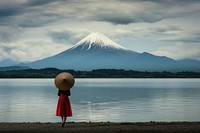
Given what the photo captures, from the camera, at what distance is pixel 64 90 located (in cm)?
1377

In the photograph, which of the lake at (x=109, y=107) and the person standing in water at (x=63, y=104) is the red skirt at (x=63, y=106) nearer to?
the person standing in water at (x=63, y=104)

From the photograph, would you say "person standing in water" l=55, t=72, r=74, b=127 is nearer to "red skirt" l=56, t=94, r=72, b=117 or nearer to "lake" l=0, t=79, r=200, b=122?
"red skirt" l=56, t=94, r=72, b=117

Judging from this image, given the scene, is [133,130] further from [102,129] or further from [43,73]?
[43,73]

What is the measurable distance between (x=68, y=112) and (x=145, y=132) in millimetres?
3028

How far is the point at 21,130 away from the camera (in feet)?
41.5

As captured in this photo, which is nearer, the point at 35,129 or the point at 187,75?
the point at 35,129

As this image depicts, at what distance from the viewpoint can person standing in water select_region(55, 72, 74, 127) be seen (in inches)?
535

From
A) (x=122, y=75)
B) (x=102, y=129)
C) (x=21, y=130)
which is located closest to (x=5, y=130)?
(x=21, y=130)

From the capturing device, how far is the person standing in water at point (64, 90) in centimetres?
1359

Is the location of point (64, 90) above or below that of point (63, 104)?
above

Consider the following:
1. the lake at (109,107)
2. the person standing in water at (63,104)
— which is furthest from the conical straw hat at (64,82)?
the lake at (109,107)

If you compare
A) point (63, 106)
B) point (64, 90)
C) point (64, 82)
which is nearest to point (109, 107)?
point (63, 106)

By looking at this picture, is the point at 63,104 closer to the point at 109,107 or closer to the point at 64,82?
the point at 64,82

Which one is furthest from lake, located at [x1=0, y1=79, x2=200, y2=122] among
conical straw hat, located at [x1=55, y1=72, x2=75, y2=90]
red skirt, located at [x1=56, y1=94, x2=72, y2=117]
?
conical straw hat, located at [x1=55, y1=72, x2=75, y2=90]
